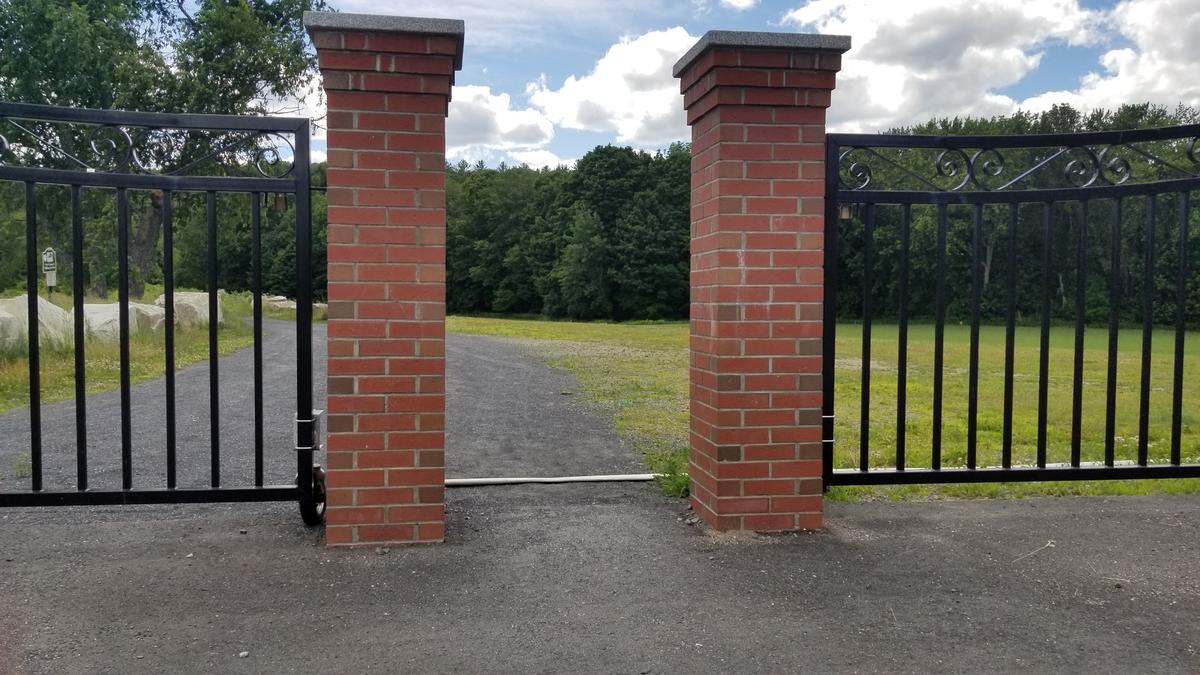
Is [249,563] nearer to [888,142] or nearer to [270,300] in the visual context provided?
[888,142]

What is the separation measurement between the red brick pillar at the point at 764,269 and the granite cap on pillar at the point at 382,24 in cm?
112

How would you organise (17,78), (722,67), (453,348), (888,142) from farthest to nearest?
1. (17,78)
2. (453,348)
3. (888,142)
4. (722,67)

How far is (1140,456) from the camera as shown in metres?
4.53

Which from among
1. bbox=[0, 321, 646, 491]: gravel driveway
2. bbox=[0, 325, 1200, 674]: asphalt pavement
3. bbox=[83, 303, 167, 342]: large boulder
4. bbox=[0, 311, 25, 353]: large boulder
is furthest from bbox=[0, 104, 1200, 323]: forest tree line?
bbox=[0, 325, 1200, 674]: asphalt pavement

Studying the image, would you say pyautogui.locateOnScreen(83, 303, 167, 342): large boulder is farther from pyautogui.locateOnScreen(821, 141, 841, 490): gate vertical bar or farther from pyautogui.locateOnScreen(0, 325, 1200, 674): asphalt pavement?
pyautogui.locateOnScreen(821, 141, 841, 490): gate vertical bar

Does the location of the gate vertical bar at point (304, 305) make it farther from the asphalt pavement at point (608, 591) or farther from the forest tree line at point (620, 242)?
the forest tree line at point (620, 242)

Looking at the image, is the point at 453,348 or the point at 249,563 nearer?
the point at 249,563

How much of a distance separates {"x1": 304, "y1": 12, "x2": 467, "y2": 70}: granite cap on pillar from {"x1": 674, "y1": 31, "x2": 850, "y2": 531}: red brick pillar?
112 centimetres

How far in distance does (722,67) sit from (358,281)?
1.84 m

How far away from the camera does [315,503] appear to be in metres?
3.96

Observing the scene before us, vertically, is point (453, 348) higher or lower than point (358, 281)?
lower

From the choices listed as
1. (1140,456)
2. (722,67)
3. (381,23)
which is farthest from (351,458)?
(1140,456)

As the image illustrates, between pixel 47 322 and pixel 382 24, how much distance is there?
11.6 meters

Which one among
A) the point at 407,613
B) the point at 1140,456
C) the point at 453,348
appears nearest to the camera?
the point at 407,613
